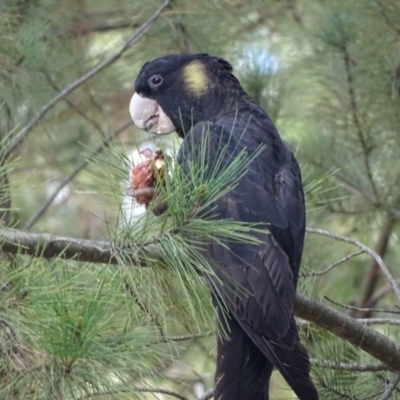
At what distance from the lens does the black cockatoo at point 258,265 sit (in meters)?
1.64

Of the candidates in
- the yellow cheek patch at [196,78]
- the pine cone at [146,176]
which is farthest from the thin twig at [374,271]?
the pine cone at [146,176]

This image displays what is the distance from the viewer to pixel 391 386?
176 cm

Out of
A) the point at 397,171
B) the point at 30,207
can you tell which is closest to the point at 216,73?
the point at 397,171

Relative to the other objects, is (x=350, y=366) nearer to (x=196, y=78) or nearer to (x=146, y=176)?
(x=146, y=176)

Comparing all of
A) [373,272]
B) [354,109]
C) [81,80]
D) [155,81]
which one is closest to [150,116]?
[155,81]

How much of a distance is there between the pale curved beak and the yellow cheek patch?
0.32 feet

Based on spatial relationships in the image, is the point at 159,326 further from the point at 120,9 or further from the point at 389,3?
the point at 120,9

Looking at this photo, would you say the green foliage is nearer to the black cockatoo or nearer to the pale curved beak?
the black cockatoo

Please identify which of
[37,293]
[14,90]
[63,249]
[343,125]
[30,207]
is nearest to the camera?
[37,293]

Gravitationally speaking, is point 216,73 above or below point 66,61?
above

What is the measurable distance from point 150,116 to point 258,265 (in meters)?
0.76

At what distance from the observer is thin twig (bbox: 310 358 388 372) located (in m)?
1.78

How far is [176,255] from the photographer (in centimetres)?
134

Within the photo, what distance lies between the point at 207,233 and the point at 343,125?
1590 mm
